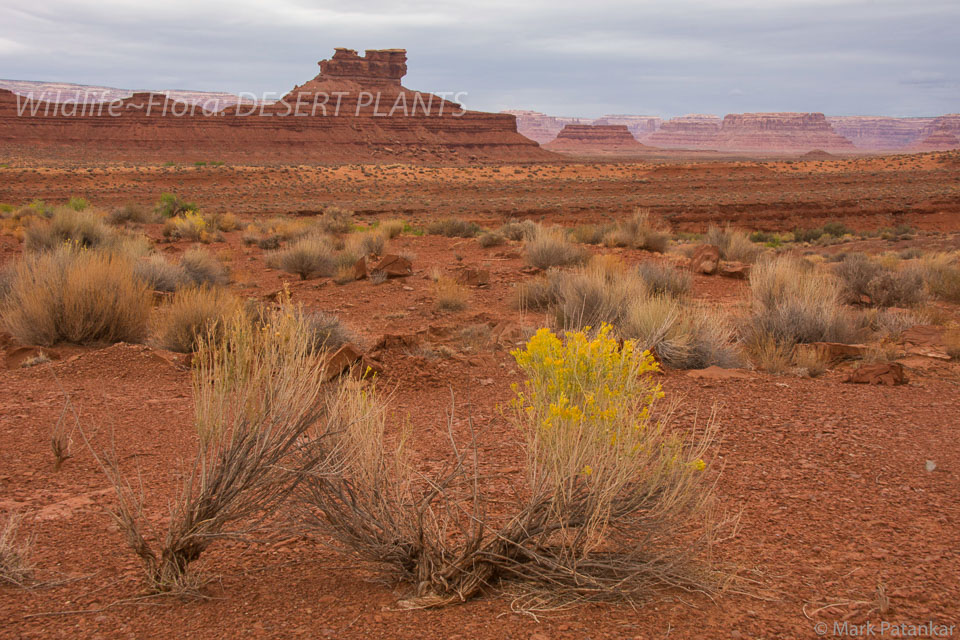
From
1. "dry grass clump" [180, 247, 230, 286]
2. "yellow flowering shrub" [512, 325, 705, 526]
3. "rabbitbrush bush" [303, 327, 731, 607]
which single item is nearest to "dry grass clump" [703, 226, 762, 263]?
"dry grass clump" [180, 247, 230, 286]

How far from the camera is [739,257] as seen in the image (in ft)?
60.6

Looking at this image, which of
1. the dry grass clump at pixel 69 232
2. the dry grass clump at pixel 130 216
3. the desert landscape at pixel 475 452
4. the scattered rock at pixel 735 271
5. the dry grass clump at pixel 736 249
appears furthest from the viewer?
the dry grass clump at pixel 130 216

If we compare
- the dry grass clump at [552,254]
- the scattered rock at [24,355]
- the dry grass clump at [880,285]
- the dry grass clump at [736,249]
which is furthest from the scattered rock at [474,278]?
the scattered rock at [24,355]

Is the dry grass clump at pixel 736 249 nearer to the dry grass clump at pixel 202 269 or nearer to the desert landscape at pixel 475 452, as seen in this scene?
the desert landscape at pixel 475 452

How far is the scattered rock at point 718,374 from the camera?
7402 millimetres

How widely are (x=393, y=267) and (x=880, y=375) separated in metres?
9.53

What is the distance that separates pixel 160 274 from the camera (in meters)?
12.1

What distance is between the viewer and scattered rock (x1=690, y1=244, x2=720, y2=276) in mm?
15133

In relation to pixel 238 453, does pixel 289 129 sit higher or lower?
higher

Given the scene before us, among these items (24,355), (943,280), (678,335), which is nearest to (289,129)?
(943,280)

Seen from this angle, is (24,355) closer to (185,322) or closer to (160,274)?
(185,322)

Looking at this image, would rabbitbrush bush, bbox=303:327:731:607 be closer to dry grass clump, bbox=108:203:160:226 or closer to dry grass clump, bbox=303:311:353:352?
dry grass clump, bbox=303:311:353:352

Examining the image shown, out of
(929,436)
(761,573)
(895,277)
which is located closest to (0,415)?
(761,573)

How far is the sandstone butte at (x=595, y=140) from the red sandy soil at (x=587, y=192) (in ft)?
334
